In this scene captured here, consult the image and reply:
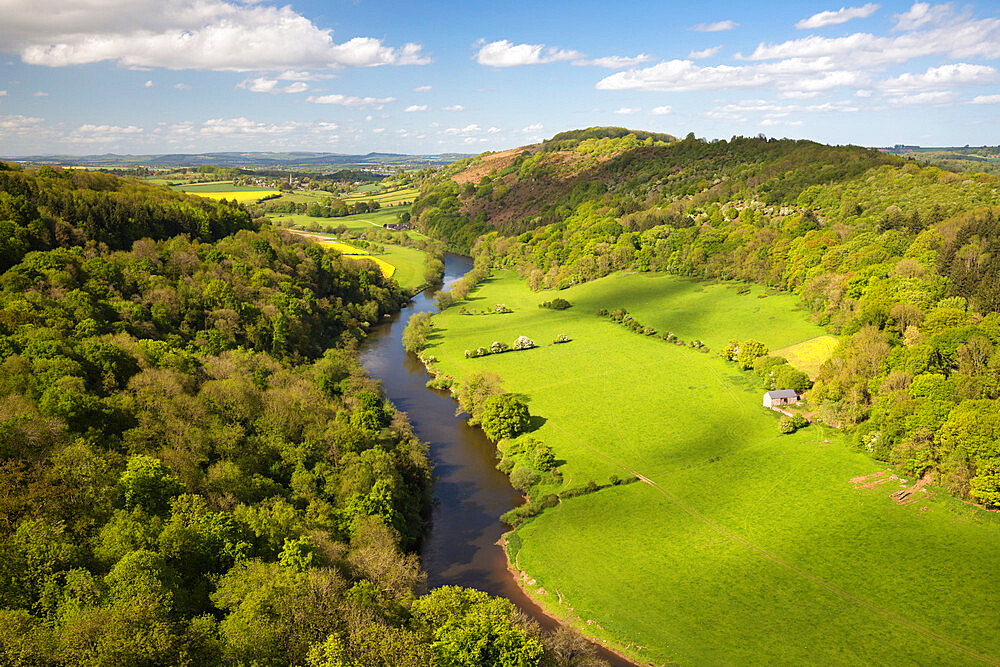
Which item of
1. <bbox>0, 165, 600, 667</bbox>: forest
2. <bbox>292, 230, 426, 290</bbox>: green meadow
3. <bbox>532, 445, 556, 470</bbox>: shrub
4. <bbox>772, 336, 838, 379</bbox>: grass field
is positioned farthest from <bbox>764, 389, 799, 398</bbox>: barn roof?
<bbox>292, 230, 426, 290</bbox>: green meadow

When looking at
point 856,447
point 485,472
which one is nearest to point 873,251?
point 856,447

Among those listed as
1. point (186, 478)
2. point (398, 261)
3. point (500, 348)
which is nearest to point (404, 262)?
point (398, 261)

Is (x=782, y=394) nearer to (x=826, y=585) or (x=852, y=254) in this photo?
(x=826, y=585)

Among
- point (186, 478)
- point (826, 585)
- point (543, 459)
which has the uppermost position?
point (186, 478)

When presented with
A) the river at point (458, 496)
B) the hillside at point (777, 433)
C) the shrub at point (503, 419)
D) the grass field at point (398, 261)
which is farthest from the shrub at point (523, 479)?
the grass field at point (398, 261)

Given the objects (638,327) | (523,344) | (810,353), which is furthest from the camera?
(638,327)

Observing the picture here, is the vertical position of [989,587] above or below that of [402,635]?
below

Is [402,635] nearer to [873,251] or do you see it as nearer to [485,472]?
[485,472]
